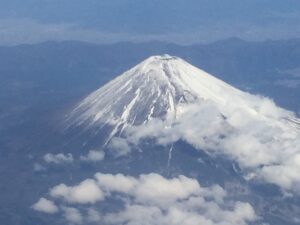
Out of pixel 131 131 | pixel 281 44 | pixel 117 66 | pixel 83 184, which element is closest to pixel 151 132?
pixel 131 131

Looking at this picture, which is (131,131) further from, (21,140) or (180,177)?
(21,140)

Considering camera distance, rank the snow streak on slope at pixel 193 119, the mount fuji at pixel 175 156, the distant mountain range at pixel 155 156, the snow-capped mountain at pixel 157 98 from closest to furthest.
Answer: the mount fuji at pixel 175 156 < the distant mountain range at pixel 155 156 < the snow streak on slope at pixel 193 119 < the snow-capped mountain at pixel 157 98

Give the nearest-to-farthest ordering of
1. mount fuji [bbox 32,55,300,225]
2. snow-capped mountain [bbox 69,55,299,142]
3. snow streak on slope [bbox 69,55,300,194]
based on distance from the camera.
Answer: mount fuji [bbox 32,55,300,225] < snow streak on slope [bbox 69,55,300,194] < snow-capped mountain [bbox 69,55,299,142]

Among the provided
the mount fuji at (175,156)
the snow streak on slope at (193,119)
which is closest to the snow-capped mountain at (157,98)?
the snow streak on slope at (193,119)

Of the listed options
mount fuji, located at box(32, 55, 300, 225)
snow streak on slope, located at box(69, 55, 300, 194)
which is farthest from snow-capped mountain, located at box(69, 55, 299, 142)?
mount fuji, located at box(32, 55, 300, 225)

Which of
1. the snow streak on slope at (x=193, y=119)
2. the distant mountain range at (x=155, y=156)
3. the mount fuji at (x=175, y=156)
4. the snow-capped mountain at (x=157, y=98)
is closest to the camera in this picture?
→ the mount fuji at (x=175, y=156)

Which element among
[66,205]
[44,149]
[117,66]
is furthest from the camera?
[117,66]

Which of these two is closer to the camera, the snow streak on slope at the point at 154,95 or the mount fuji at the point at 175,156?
the mount fuji at the point at 175,156

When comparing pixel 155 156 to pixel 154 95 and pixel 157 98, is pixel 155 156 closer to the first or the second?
pixel 157 98

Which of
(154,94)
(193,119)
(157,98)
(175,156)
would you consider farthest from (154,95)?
(175,156)

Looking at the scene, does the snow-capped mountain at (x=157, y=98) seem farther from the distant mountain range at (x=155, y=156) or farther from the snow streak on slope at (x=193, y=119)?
the distant mountain range at (x=155, y=156)

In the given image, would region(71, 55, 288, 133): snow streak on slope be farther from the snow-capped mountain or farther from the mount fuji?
the mount fuji
